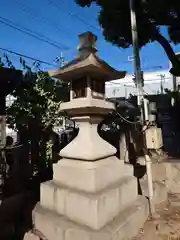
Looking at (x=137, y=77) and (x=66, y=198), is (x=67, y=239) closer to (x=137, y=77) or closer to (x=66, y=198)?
(x=66, y=198)

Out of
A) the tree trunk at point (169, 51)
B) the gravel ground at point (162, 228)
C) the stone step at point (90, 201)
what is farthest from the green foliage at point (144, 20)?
the stone step at point (90, 201)

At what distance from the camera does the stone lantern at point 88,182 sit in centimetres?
329

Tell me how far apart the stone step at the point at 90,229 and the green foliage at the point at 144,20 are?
7.47 m

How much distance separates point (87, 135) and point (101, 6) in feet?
28.4

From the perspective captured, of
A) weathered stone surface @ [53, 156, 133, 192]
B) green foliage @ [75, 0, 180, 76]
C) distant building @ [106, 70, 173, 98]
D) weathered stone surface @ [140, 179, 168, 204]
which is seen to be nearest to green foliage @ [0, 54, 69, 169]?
weathered stone surface @ [53, 156, 133, 192]

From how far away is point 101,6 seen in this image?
34.0ft

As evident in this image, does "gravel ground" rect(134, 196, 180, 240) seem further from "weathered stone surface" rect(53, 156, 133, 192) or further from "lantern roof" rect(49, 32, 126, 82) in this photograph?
"lantern roof" rect(49, 32, 126, 82)

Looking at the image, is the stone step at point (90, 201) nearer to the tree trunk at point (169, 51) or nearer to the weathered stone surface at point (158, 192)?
the weathered stone surface at point (158, 192)

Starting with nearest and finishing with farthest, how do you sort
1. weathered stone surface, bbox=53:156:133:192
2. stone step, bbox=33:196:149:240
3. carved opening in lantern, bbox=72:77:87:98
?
1. stone step, bbox=33:196:149:240
2. weathered stone surface, bbox=53:156:133:192
3. carved opening in lantern, bbox=72:77:87:98

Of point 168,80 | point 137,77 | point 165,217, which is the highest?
point 168,80

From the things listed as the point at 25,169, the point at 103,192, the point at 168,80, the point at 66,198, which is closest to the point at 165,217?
the point at 103,192

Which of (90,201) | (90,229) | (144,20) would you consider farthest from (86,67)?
(144,20)

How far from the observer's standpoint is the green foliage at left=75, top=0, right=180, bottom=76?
9.04m

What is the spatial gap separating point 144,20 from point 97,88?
Result: 7415 millimetres
